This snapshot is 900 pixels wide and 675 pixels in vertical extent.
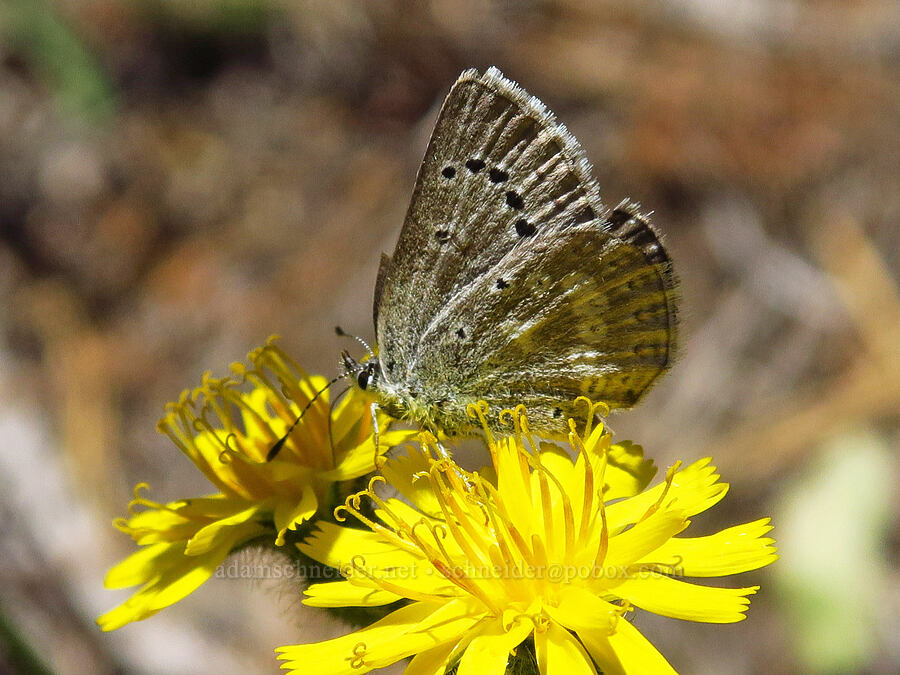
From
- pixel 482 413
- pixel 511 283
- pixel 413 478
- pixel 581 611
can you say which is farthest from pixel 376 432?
pixel 581 611

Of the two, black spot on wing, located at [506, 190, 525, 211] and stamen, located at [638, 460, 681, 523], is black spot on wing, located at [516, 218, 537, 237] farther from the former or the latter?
stamen, located at [638, 460, 681, 523]

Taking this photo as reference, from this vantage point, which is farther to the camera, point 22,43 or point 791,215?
point 22,43

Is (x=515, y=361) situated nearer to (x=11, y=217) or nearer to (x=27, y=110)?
(x=11, y=217)

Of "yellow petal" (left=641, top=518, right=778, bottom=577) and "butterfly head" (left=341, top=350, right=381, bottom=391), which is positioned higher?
"butterfly head" (left=341, top=350, right=381, bottom=391)

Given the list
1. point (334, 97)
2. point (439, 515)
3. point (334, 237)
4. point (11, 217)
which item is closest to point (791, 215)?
point (334, 237)

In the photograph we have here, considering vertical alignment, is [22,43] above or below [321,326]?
above

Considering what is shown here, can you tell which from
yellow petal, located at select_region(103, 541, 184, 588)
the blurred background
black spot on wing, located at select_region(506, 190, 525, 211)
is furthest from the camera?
the blurred background

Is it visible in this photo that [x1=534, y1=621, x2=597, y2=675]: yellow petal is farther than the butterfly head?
No

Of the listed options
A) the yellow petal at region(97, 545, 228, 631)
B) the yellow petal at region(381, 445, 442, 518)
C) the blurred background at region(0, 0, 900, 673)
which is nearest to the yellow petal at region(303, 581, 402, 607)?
the yellow petal at region(381, 445, 442, 518)
